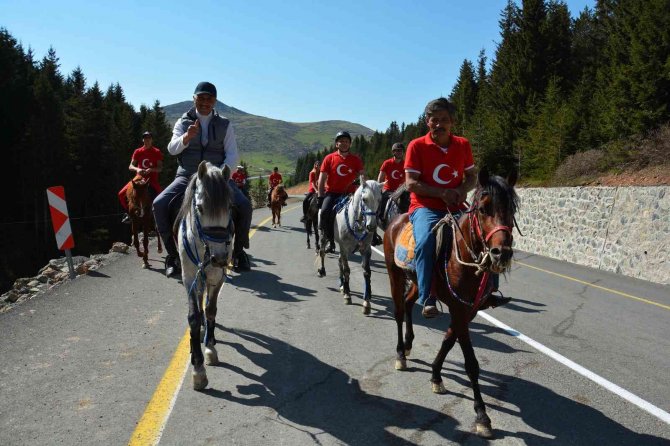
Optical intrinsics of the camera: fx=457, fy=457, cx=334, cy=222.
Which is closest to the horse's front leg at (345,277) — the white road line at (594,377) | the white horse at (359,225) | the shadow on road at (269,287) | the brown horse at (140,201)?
the white horse at (359,225)

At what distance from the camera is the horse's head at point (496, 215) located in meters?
3.47

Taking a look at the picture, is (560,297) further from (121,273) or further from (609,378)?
(121,273)

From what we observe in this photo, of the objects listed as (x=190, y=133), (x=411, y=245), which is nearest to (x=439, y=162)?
(x=411, y=245)

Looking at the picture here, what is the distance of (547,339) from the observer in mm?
6395

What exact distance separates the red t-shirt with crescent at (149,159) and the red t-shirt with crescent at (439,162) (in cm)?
914

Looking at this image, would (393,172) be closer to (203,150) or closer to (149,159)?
(149,159)

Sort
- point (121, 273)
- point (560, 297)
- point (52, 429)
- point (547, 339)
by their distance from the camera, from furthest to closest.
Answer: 1. point (121, 273)
2. point (560, 297)
3. point (547, 339)
4. point (52, 429)

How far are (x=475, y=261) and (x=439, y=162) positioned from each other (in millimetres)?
1237

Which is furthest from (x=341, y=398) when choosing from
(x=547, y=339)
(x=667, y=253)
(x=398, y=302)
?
(x=667, y=253)

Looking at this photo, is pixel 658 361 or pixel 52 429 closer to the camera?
pixel 52 429

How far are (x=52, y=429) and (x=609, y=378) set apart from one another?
5395mm

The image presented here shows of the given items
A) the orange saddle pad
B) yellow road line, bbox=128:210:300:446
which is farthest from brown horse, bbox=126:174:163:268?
the orange saddle pad

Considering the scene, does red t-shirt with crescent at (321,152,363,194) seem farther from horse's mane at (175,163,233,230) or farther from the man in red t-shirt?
horse's mane at (175,163,233,230)

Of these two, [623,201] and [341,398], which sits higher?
[623,201]
